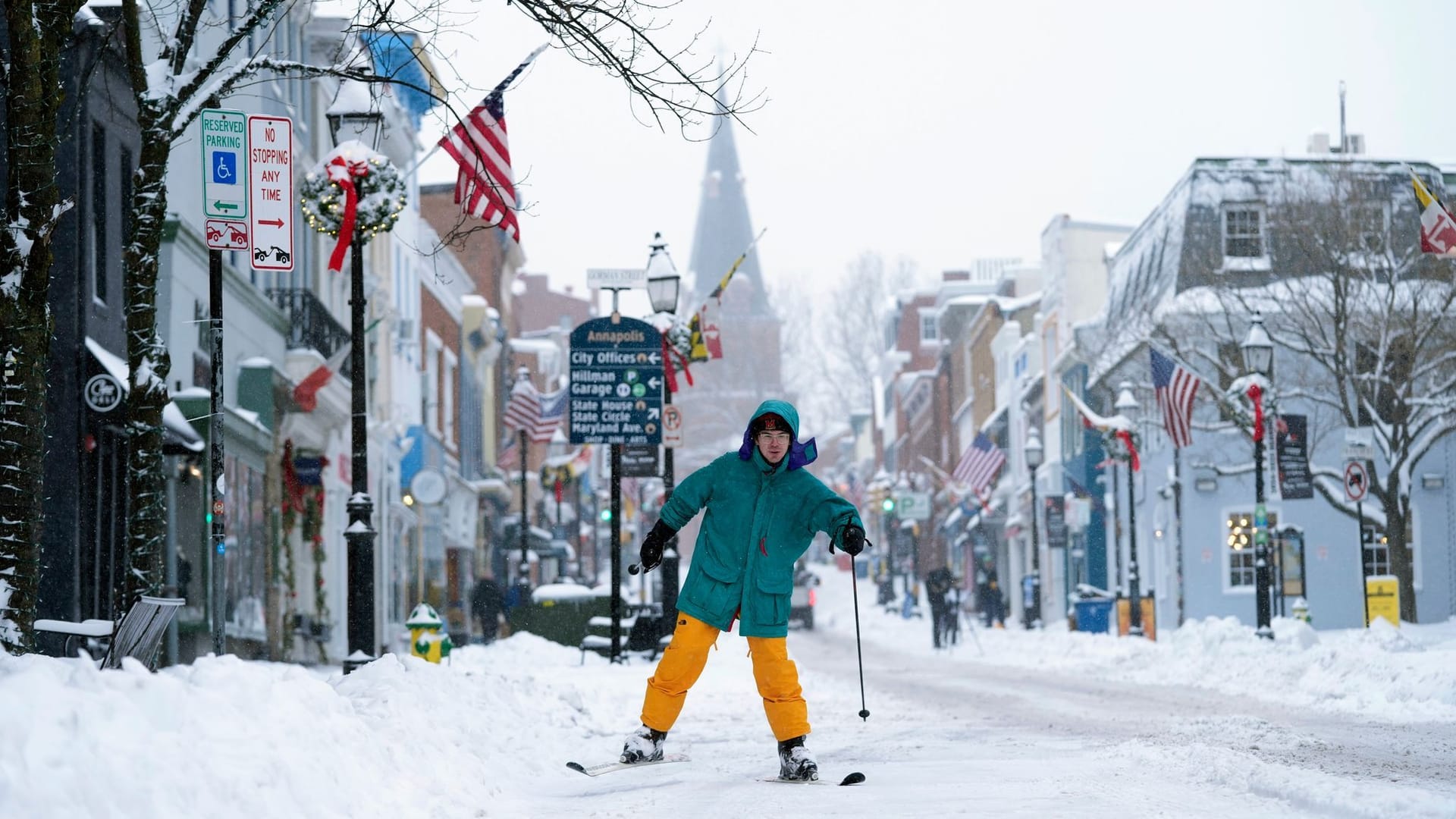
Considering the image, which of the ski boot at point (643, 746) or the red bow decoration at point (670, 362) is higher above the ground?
the red bow decoration at point (670, 362)

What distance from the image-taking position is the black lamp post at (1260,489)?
82.7 ft

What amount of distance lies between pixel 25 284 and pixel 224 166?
1193mm

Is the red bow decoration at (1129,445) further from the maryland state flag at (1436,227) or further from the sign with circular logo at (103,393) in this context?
the sign with circular logo at (103,393)

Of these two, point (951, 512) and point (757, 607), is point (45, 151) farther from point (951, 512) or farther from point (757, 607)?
point (951, 512)

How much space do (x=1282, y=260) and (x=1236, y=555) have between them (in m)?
8.13

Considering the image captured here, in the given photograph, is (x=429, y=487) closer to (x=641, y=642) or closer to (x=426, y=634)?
(x=641, y=642)

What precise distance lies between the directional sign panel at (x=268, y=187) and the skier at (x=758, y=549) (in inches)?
119

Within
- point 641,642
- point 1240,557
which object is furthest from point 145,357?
point 1240,557

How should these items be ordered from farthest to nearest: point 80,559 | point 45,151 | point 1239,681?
point 1239,681
point 80,559
point 45,151

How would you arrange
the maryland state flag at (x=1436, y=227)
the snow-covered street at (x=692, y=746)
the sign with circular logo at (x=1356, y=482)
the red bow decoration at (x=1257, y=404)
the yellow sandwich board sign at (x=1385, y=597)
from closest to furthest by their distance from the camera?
the snow-covered street at (x=692, y=746) → the maryland state flag at (x=1436, y=227) → the sign with circular logo at (x=1356, y=482) → the red bow decoration at (x=1257, y=404) → the yellow sandwich board sign at (x=1385, y=597)

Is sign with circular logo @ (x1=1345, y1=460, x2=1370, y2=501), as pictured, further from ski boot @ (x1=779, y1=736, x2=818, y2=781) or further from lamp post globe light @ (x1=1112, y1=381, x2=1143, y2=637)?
ski boot @ (x1=779, y1=736, x2=818, y2=781)

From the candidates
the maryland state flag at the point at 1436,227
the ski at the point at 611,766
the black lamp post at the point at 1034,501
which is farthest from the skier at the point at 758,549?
the black lamp post at the point at 1034,501

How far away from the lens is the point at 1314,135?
1800 inches

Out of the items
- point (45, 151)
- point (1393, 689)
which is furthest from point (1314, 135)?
point (45, 151)
